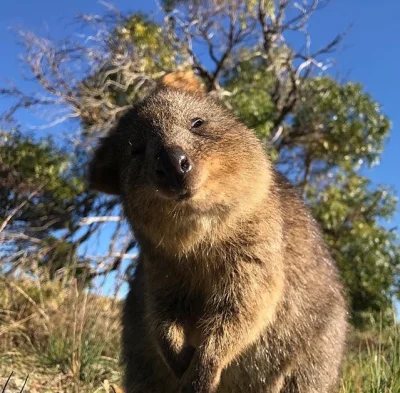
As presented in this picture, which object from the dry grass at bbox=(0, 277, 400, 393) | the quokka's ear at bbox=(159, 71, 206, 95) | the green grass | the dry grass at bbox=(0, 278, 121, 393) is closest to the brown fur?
the green grass

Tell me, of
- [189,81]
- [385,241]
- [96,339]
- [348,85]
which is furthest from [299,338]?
[348,85]

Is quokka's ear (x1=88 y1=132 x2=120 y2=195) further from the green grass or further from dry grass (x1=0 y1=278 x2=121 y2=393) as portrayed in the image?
the green grass

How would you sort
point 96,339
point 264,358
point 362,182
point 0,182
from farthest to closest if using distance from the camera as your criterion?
point 362,182, point 0,182, point 96,339, point 264,358

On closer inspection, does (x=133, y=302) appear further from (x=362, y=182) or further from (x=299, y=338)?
(x=362, y=182)

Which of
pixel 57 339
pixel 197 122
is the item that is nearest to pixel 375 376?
pixel 197 122

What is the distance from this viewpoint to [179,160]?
9.63ft

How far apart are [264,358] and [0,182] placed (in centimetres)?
1212

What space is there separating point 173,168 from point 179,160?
0.05 meters

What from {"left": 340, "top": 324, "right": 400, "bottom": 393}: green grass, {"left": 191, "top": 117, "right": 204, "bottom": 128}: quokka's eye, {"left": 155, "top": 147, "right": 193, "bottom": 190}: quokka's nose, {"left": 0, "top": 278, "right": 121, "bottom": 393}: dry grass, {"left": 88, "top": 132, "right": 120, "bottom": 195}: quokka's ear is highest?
{"left": 191, "top": 117, "right": 204, "bottom": 128}: quokka's eye

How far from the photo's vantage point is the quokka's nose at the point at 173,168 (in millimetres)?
2912

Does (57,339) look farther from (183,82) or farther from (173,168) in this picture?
(173,168)

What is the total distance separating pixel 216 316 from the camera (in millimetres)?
3303

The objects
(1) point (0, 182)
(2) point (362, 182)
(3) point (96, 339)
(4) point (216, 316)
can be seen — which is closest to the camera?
(4) point (216, 316)

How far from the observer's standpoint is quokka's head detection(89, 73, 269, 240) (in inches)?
118
